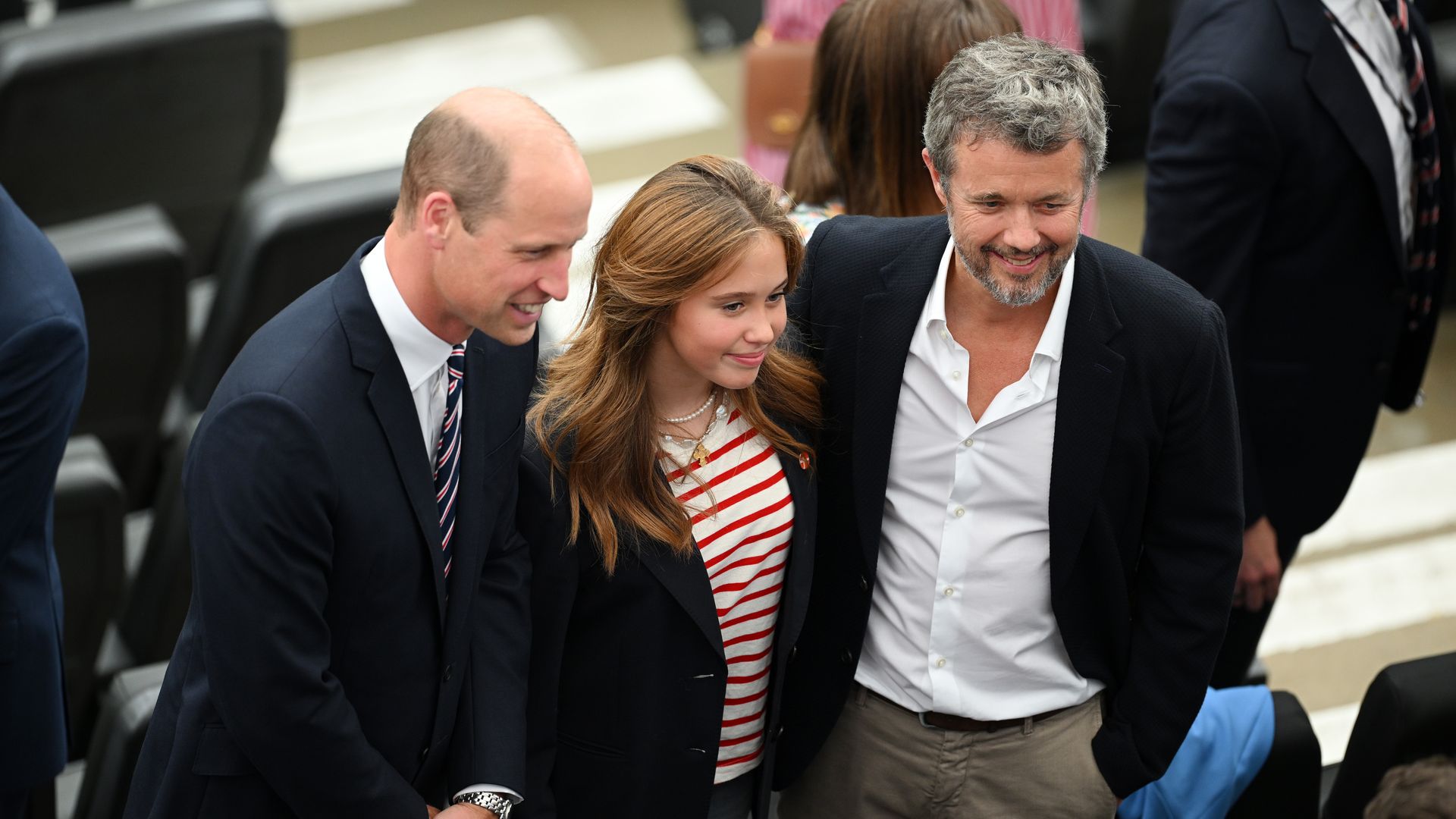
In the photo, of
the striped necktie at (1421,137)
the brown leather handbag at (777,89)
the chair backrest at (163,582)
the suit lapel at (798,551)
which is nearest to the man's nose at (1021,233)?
the suit lapel at (798,551)

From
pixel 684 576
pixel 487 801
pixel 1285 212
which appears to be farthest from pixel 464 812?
pixel 1285 212

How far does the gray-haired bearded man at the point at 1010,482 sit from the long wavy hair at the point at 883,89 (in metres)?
0.32

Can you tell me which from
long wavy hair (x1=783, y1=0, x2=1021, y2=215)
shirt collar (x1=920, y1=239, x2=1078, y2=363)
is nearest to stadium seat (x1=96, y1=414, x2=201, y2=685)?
long wavy hair (x1=783, y1=0, x2=1021, y2=215)

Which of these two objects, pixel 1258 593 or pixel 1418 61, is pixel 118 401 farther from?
pixel 1418 61

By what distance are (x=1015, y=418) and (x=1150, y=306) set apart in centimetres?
21

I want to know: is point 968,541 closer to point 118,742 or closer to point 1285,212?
point 1285,212

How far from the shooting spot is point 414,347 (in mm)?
1766

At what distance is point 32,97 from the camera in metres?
3.96

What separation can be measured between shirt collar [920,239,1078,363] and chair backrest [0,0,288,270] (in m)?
2.62

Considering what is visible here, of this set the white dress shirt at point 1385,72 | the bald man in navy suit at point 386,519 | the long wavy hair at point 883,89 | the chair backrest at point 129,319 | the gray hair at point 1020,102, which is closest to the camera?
the bald man in navy suit at point 386,519

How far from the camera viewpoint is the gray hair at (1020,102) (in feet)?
5.89

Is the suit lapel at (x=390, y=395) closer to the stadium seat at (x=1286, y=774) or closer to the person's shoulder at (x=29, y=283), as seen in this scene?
the person's shoulder at (x=29, y=283)

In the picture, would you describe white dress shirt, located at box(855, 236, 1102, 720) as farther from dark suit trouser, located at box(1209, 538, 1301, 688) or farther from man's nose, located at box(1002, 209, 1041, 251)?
dark suit trouser, located at box(1209, 538, 1301, 688)

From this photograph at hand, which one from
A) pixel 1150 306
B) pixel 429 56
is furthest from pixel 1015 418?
pixel 429 56
